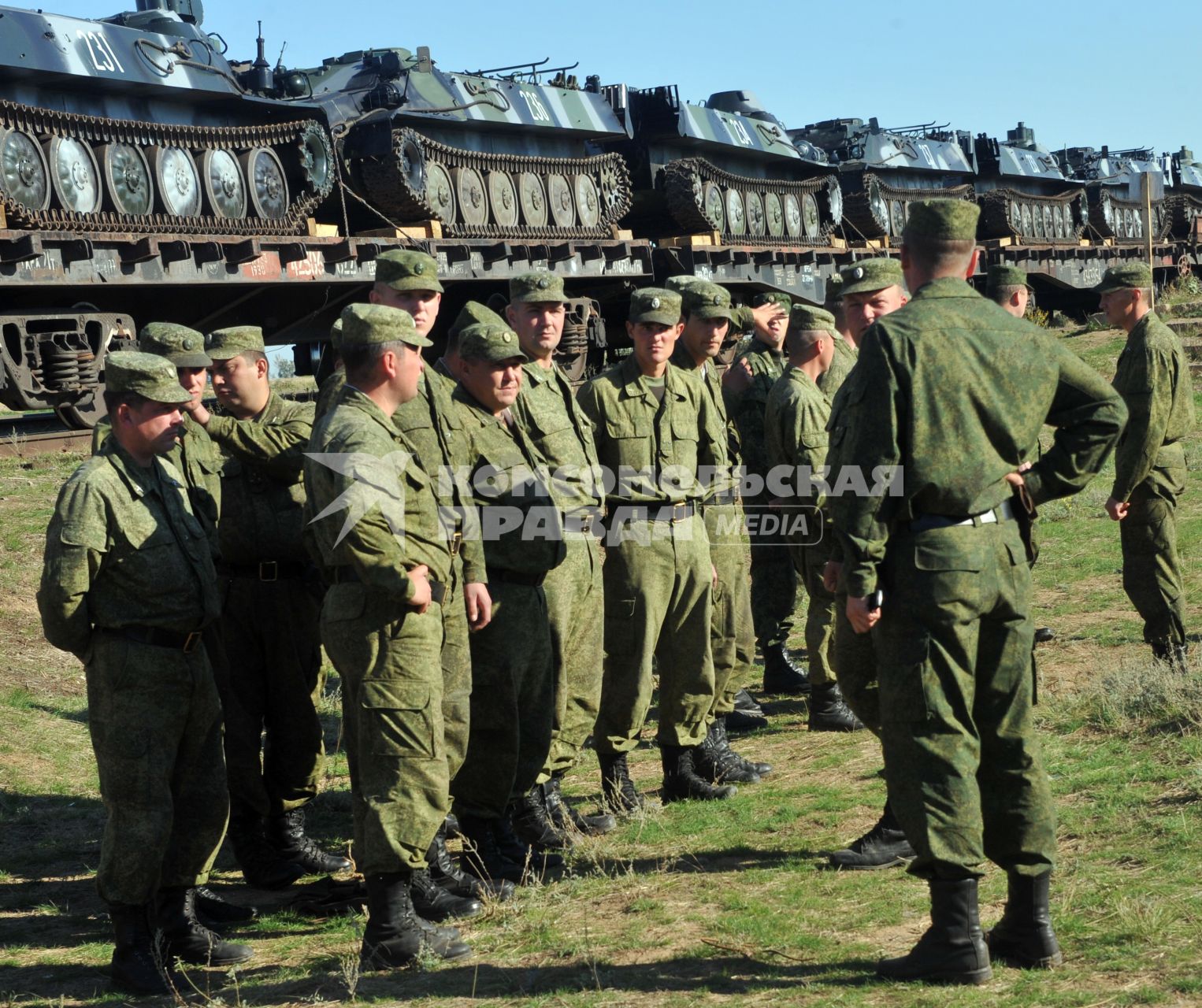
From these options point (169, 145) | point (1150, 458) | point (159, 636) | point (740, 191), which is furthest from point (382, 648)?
point (740, 191)

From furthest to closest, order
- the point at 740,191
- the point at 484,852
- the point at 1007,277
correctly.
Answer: the point at 740,191 → the point at 1007,277 → the point at 484,852

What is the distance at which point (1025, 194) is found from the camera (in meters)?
36.9

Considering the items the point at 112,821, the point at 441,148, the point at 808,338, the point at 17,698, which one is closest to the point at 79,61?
the point at 441,148

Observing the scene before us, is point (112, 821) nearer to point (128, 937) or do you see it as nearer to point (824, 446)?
point (128, 937)

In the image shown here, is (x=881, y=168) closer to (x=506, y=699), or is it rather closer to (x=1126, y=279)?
(x=1126, y=279)

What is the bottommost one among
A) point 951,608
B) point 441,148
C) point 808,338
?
point 951,608

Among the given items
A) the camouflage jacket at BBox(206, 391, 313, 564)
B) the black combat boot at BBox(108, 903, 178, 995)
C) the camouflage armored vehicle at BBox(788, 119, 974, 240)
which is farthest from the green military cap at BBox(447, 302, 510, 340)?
the camouflage armored vehicle at BBox(788, 119, 974, 240)

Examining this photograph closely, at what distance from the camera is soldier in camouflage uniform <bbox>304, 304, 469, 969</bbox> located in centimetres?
469

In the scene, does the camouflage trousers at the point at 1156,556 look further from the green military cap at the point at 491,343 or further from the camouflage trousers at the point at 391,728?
the camouflage trousers at the point at 391,728

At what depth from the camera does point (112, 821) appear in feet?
16.2

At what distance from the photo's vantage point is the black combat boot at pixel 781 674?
355 inches

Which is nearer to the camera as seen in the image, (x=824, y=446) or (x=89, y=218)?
(x=824, y=446)

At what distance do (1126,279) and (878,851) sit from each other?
12.4 ft

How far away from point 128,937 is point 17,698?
4.38 m
